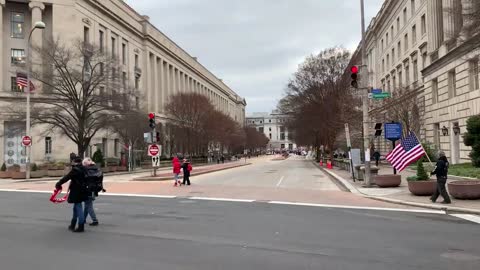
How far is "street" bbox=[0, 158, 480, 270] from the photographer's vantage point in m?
7.62

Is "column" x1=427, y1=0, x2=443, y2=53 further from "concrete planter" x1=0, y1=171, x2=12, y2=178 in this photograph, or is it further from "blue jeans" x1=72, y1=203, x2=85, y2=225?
"blue jeans" x1=72, y1=203, x2=85, y2=225

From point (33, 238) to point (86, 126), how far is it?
1349 inches

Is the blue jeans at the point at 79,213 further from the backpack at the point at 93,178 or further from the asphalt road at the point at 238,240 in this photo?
the backpack at the point at 93,178

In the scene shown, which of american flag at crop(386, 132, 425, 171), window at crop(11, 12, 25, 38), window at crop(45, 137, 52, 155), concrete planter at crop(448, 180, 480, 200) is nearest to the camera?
concrete planter at crop(448, 180, 480, 200)

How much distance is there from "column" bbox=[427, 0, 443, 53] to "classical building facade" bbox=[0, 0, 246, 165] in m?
31.6

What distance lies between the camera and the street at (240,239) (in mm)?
7617

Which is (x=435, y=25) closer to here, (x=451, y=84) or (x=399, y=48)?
(x=451, y=84)

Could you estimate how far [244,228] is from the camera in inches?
439

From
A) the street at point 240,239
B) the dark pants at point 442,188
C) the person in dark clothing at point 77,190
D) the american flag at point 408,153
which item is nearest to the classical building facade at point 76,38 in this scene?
the american flag at point 408,153

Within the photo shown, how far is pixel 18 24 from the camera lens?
5825 centimetres

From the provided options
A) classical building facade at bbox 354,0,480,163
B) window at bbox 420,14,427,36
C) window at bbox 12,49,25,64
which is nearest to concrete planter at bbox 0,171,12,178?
window at bbox 12,49,25,64

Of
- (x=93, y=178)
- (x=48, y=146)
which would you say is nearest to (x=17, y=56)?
(x=48, y=146)

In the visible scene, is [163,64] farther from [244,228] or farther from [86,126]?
[244,228]

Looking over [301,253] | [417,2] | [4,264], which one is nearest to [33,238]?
[4,264]
